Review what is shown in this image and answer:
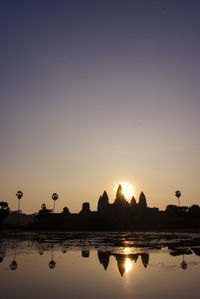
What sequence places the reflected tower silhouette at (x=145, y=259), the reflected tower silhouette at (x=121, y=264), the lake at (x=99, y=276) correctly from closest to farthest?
the lake at (x=99, y=276)
the reflected tower silhouette at (x=121, y=264)
the reflected tower silhouette at (x=145, y=259)

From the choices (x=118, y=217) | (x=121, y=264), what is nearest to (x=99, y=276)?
(x=121, y=264)

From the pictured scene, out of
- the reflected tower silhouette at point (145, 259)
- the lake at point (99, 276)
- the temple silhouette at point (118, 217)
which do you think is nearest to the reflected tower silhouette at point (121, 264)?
the lake at point (99, 276)

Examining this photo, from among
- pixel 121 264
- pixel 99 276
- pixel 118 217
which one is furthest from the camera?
pixel 118 217

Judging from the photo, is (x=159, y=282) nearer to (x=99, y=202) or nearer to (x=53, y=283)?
(x=53, y=283)

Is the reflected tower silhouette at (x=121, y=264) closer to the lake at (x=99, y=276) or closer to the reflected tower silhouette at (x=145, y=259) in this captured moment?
the lake at (x=99, y=276)

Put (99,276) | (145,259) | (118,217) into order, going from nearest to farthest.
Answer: (99,276) → (145,259) → (118,217)

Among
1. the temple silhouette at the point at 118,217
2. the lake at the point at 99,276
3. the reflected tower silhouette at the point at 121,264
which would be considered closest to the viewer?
the lake at the point at 99,276

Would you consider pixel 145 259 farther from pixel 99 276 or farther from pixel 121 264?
pixel 99 276

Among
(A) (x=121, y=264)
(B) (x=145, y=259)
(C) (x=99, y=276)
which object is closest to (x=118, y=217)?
(B) (x=145, y=259)

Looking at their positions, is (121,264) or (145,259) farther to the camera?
(145,259)

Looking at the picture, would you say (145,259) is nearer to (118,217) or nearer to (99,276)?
(99,276)

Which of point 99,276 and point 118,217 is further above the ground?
point 118,217

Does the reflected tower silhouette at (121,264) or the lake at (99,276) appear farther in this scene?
the reflected tower silhouette at (121,264)

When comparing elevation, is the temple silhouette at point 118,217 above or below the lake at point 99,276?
above
